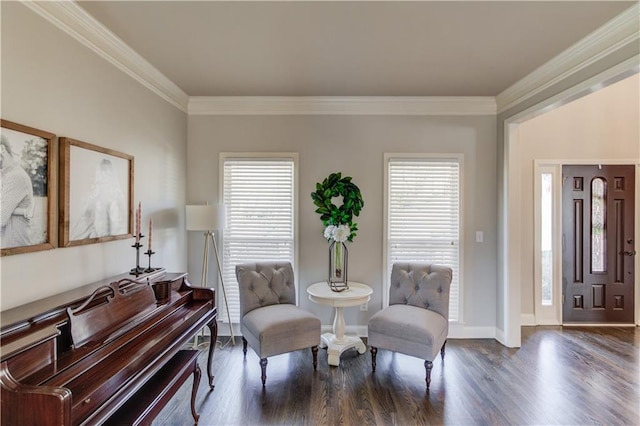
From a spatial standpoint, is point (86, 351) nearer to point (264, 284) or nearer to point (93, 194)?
point (93, 194)

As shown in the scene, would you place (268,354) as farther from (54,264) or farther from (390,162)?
(390,162)

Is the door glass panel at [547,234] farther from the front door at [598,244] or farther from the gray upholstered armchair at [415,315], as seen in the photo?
the gray upholstered armchair at [415,315]

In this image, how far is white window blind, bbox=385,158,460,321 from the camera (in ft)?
12.0

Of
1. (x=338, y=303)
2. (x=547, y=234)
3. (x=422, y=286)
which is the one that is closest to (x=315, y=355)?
(x=338, y=303)

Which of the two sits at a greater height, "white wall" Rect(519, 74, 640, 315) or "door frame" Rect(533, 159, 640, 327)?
"white wall" Rect(519, 74, 640, 315)

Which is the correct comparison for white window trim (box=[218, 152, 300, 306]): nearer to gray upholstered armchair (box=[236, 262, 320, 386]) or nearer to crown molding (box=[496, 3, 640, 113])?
gray upholstered armchair (box=[236, 262, 320, 386])

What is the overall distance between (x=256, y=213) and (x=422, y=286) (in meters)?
2.02

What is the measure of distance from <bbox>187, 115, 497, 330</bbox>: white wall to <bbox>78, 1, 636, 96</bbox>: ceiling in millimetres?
491

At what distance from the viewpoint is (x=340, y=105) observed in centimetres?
361

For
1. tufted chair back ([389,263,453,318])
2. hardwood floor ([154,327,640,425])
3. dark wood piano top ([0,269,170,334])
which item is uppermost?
dark wood piano top ([0,269,170,334])

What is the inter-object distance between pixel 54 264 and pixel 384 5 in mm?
2594

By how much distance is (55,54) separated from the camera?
1.88 meters

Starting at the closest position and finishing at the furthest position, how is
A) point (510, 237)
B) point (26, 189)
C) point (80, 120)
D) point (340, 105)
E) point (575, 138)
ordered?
1. point (26, 189)
2. point (80, 120)
3. point (510, 237)
4. point (340, 105)
5. point (575, 138)

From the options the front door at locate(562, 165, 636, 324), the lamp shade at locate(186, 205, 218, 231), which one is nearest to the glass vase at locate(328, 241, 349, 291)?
the lamp shade at locate(186, 205, 218, 231)
